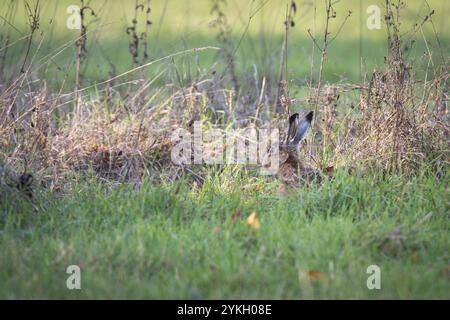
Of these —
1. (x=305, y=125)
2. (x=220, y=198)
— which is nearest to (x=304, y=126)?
(x=305, y=125)

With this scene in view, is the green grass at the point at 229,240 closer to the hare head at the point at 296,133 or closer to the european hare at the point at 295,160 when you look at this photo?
the european hare at the point at 295,160

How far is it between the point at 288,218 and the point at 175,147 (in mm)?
1595

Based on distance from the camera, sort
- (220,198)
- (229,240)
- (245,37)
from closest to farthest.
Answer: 1. (229,240)
2. (220,198)
3. (245,37)

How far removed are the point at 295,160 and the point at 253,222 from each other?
106 centimetres

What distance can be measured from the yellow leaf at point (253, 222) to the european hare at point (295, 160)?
695mm

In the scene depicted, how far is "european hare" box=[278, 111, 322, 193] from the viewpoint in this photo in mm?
5324

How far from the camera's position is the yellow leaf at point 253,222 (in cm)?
450

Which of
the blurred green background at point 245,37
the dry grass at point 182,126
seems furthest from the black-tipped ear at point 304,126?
the blurred green background at point 245,37

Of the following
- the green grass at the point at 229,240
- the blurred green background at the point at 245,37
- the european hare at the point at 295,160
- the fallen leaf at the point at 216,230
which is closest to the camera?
the green grass at the point at 229,240

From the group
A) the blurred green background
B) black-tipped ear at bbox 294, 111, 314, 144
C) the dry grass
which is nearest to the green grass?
the dry grass

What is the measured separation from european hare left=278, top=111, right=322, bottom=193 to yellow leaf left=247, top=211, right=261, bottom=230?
70 centimetres

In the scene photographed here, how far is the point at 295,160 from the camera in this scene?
17.9 feet

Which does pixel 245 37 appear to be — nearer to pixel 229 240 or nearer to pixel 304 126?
pixel 304 126

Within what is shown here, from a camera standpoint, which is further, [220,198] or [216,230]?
[220,198]
